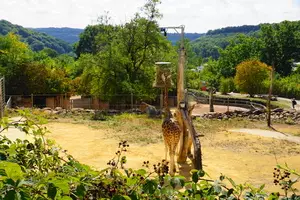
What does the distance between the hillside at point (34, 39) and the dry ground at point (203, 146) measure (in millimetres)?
127643

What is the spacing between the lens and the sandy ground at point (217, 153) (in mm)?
10141

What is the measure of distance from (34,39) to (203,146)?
485ft

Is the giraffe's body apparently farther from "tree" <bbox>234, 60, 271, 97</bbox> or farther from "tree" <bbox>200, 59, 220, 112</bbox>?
"tree" <bbox>200, 59, 220, 112</bbox>

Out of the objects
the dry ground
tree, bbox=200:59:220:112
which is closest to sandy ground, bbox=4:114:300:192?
the dry ground

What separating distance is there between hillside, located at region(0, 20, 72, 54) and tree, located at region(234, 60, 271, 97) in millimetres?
116642

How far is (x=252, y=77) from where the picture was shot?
1203 inches

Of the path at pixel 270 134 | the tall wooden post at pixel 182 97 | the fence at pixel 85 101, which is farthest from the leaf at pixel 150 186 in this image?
the fence at pixel 85 101

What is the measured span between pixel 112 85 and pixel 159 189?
2027 centimetres

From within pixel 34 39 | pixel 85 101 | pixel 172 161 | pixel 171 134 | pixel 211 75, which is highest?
pixel 34 39

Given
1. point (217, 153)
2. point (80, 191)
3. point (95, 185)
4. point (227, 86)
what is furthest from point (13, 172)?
point (227, 86)

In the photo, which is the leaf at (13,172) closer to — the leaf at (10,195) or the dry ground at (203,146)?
the leaf at (10,195)

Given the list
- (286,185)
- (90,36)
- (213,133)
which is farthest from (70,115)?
(90,36)

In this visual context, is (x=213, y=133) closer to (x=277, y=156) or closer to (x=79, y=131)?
(x=277, y=156)

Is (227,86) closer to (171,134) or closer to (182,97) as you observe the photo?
(182,97)
